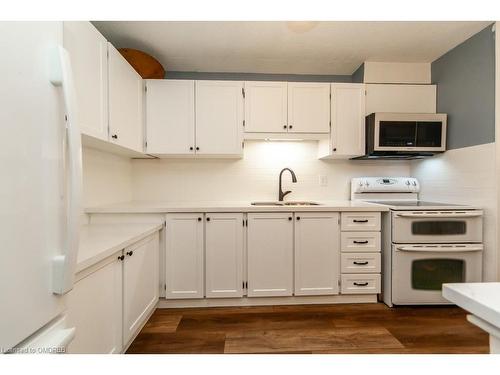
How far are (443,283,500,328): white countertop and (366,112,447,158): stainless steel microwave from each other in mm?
2084

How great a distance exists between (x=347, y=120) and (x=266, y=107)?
2.74 feet

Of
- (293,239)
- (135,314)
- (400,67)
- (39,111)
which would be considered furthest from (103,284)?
(400,67)

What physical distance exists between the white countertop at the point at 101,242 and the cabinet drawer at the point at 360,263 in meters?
1.66

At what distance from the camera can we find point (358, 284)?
230 cm

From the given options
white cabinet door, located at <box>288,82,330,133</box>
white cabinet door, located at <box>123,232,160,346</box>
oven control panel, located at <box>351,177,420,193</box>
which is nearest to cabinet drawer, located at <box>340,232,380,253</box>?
oven control panel, located at <box>351,177,420,193</box>

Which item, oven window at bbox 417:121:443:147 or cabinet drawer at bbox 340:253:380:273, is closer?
cabinet drawer at bbox 340:253:380:273

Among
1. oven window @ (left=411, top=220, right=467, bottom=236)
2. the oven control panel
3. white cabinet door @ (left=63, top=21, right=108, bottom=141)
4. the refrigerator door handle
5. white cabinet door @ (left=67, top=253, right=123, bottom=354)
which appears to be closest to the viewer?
the refrigerator door handle

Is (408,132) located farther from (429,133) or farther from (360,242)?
(360,242)

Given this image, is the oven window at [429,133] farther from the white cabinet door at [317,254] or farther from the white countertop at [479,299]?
the white countertop at [479,299]

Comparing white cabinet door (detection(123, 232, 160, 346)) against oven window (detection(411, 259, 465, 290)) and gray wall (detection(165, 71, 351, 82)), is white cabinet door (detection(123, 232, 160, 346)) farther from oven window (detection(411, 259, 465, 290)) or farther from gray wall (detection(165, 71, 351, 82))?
oven window (detection(411, 259, 465, 290))

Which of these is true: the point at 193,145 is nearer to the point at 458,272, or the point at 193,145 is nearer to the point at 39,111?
the point at 39,111

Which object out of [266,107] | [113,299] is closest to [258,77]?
[266,107]

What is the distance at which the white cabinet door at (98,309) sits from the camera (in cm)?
107

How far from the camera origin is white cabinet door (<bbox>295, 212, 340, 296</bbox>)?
2271mm
